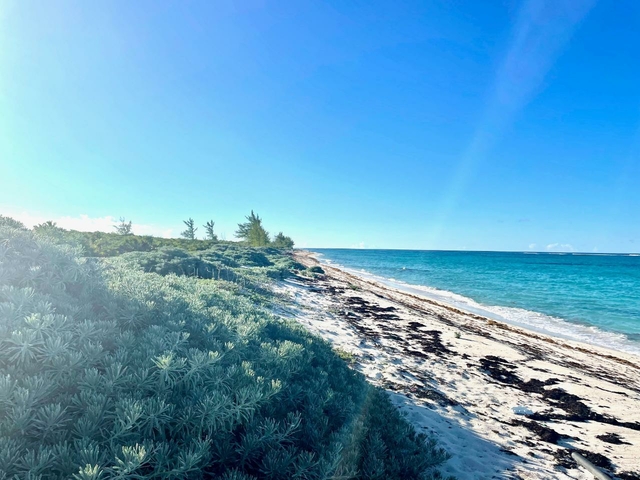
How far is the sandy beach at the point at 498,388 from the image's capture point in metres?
5.06

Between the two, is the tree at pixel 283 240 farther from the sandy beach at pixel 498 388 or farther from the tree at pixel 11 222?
the tree at pixel 11 222

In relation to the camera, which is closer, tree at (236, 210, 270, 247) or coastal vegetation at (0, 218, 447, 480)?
coastal vegetation at (0, 218, 447, 480)

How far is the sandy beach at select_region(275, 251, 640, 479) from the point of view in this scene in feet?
16.6

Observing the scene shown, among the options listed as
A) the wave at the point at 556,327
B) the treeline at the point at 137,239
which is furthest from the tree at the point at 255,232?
the wave at the point at 556,327

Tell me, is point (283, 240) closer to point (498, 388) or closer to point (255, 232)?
point (255, 232)

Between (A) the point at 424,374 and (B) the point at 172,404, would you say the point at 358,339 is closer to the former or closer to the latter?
(A) the point at 424,374

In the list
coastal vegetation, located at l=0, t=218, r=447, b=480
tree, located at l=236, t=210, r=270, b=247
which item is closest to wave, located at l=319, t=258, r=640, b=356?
coastal vegetation, located at l=0, t=218, r=447, b=480

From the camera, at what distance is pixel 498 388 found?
A: 769 cm

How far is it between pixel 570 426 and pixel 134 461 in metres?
8.19

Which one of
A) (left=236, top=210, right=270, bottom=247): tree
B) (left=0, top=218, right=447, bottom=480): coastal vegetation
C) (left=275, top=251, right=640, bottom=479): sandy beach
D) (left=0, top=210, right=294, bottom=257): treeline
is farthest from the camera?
(left=236, top=210, right=270, bottom=247): tree

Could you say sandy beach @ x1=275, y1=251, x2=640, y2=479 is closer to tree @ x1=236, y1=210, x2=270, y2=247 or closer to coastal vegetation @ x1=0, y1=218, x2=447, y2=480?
coastal vegetation @ x1=0, y1=218, x2=447, y2=480

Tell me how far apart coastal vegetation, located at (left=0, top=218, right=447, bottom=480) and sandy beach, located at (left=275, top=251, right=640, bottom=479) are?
190 centimetres

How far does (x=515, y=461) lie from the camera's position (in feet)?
15.9

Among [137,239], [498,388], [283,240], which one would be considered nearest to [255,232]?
[283,240]
